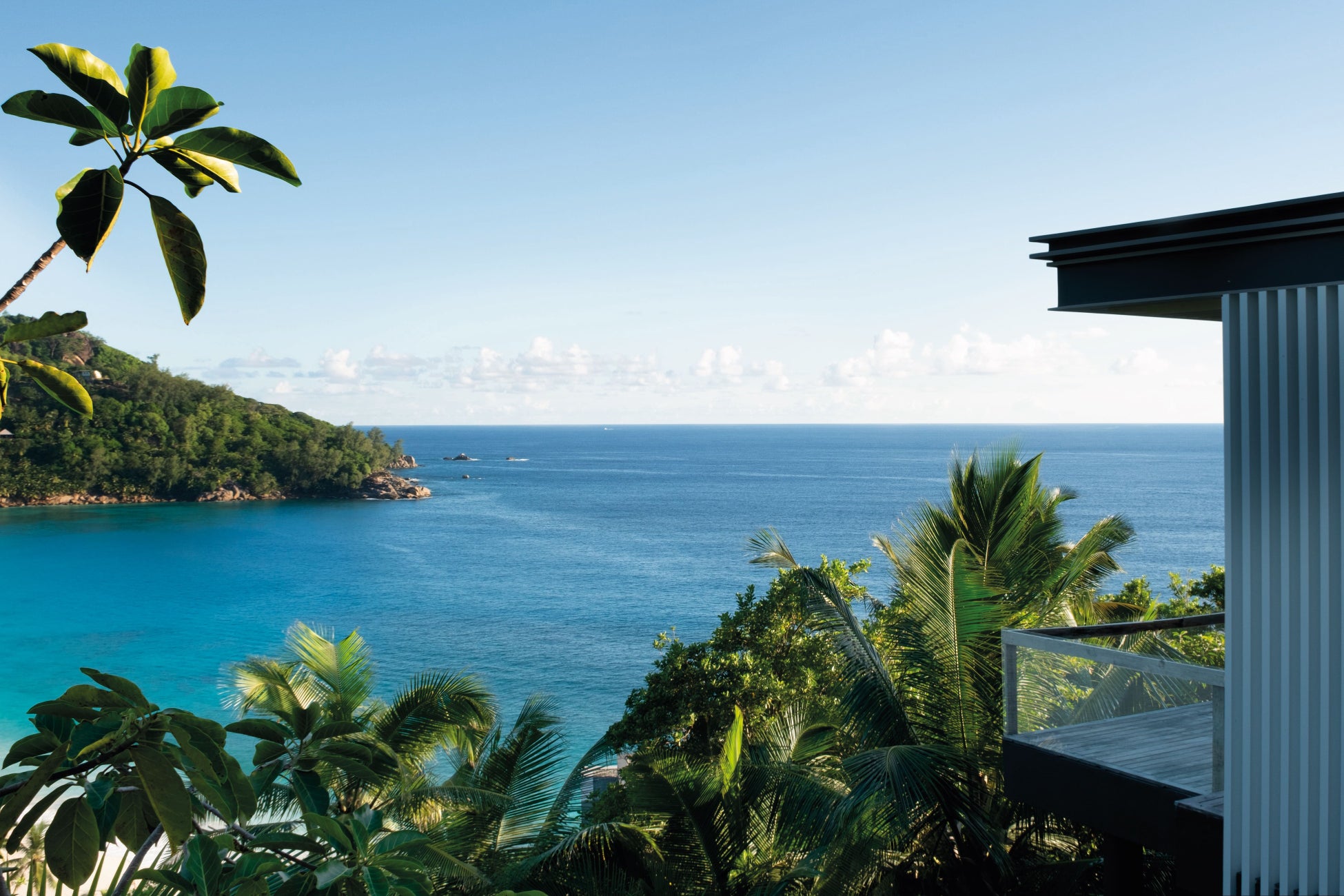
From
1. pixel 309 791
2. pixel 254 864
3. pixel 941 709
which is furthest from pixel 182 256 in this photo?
pixel 941 709

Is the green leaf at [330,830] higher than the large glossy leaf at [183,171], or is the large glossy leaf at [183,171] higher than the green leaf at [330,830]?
the large glossy leaf at [183,171]

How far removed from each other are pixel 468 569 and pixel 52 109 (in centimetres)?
5472

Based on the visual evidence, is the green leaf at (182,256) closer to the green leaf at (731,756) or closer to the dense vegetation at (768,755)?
the dense vegetation at (768,755)

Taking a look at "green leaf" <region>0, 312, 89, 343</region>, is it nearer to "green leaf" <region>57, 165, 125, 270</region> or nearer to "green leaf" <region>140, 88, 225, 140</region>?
"green leaf" <region>57, 165, 125, 270</region>

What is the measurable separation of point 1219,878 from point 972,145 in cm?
5282

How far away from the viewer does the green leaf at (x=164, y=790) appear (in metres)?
1.67

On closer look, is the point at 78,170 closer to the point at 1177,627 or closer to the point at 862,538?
the point at 1177,627

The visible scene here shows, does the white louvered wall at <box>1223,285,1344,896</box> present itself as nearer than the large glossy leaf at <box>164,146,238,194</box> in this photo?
No

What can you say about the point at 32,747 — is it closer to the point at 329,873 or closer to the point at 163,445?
the point at 329,873

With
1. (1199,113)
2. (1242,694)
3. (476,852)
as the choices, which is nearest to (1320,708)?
(1242,694)

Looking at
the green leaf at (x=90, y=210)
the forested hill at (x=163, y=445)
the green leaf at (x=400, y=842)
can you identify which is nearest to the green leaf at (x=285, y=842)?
the green leaf at (x=400, y=842)

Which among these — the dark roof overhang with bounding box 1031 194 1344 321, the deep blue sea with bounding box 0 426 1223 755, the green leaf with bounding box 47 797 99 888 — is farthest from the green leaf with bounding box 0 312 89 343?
the deep blue sea with bounding box 0 426 1223 755

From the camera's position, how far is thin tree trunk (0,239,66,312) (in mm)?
1558

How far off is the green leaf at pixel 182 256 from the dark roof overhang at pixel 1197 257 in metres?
3.66
